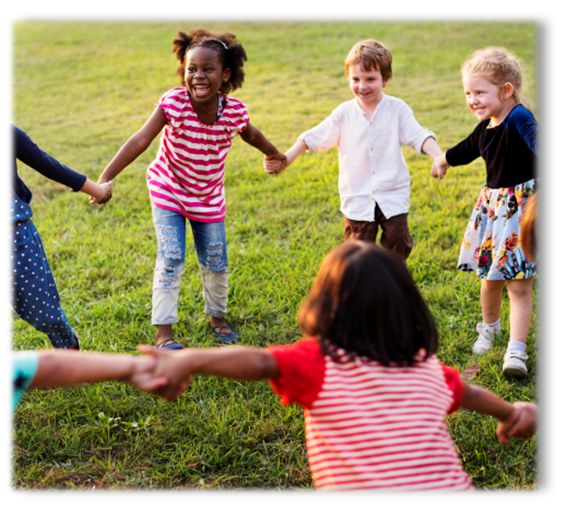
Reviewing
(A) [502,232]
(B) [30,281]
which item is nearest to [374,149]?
(A) [502,232]

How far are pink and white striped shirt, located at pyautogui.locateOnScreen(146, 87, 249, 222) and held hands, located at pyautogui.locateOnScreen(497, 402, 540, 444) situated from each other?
2.01 m

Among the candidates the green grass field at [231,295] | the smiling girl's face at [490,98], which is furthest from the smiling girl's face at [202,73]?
the smiling girl's face at [490,98]

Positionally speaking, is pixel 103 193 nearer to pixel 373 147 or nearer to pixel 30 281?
pixel 30 281

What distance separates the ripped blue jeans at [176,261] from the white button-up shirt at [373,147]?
0.85 metres

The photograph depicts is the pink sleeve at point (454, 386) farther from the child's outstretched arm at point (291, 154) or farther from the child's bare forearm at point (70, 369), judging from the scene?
the child's outstretched arm at point (291, 154)

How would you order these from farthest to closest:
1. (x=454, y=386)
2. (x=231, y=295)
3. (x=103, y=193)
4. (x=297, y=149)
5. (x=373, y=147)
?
(x=231, y=295)
(x=297, y=149)
(x=373, y=147)
(x=103, y=193)
(x=454, y=386)

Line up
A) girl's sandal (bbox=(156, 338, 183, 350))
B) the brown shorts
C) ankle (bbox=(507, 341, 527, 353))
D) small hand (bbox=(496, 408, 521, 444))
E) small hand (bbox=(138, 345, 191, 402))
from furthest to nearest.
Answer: the brown shorts < girl's sandal (bbox=(156, 338, 183, 350)) < ankle (bbox=(507, 341, 527, 353)) < small hand (bbox=(496, 408, 521, 444)) < small hand (bbox=(138, 345, 191, 402))

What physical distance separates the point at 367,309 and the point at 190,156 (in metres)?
1.93

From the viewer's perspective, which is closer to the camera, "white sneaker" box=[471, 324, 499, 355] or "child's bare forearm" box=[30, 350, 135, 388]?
"child's bare forearm" box=[30, 350, 135, 388]

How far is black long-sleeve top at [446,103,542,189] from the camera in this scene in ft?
9.21

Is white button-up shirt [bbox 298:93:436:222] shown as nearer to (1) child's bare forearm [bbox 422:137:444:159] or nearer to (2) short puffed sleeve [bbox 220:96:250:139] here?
(1) child's bare forearm [bbox 422:137:444:159]

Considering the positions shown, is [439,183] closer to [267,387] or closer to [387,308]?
[267,387]

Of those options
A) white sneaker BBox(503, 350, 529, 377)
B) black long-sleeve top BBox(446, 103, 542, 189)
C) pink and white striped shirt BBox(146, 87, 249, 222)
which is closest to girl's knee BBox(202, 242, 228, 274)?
pink and white striped shirt BBox(146, 87, 249, 222)

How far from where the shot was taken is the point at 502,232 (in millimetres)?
2998
